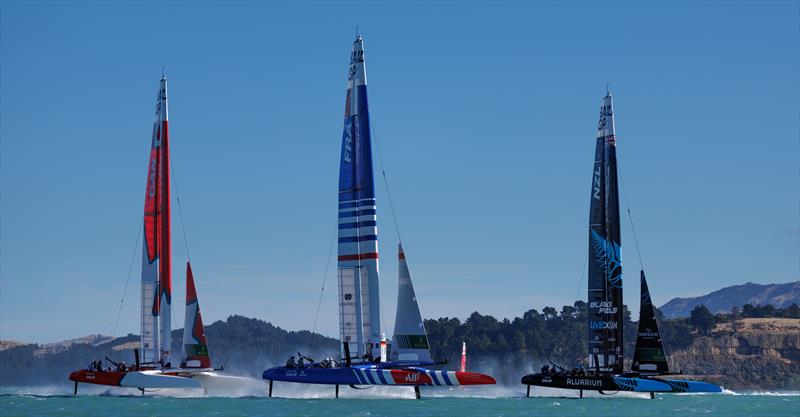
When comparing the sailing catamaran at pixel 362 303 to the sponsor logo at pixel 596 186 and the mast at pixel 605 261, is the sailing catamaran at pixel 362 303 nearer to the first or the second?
the mast at pixel 605 261

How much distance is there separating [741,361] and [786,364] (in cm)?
595

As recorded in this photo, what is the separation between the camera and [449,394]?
8331cm

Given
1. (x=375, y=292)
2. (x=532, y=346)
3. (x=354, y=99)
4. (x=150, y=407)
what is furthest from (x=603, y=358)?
(x=532, y=346)

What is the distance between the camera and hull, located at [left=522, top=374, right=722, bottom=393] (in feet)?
214

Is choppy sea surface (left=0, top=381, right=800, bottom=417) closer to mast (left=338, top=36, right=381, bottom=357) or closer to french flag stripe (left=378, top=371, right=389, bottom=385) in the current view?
french flag stripe (left=378, top=371, right=389, bottom=385)

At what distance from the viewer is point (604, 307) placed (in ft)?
227

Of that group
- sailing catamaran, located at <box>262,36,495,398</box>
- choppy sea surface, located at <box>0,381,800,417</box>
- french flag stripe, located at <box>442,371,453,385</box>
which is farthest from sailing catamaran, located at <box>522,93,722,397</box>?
french flag stripe, located at <box>442,371,453,385</box>

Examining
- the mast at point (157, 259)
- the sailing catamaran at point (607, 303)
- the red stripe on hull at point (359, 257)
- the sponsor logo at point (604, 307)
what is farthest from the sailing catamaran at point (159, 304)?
the sponsor logo at point (604, 307)

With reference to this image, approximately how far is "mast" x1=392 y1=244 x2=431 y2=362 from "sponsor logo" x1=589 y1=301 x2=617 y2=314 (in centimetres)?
1265

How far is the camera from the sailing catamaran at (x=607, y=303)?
67.6 meters

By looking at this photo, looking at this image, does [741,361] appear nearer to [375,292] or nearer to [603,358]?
[603,358]

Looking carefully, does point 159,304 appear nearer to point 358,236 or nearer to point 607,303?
point 358,236

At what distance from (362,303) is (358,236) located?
125 inches

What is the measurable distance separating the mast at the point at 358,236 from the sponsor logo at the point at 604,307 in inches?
532
